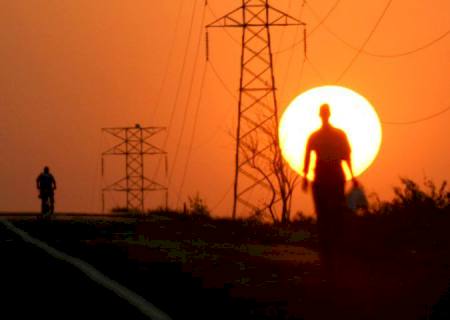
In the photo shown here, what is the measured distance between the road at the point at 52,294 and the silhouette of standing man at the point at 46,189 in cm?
3000

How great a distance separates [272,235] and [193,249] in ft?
26.1

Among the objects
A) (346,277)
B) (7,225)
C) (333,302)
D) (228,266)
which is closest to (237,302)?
(333,302)

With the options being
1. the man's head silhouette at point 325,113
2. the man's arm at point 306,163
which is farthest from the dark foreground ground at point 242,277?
the man's head silhouette at point 325,113

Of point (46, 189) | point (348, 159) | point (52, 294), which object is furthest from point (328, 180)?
point (46, 189)

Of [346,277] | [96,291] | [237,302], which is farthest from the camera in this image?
[346,277]

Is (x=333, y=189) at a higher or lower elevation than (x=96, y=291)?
higher

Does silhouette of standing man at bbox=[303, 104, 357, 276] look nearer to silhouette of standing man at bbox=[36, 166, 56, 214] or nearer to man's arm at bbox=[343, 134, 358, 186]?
man's arm at bbox=[343, 134, 358, 186]

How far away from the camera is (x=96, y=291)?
45.4ft

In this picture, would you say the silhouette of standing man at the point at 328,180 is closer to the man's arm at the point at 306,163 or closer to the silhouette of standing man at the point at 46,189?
the man's arm at the point at 306,163

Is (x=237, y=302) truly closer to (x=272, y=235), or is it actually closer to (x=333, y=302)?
(x=333, y=302)

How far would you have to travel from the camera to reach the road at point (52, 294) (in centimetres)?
1174

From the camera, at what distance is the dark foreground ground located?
1227cm

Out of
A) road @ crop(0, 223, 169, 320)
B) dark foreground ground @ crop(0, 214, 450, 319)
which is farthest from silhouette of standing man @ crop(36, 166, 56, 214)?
road @ crop(0, 223, 169, 320)

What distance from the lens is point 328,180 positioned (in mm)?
16031
